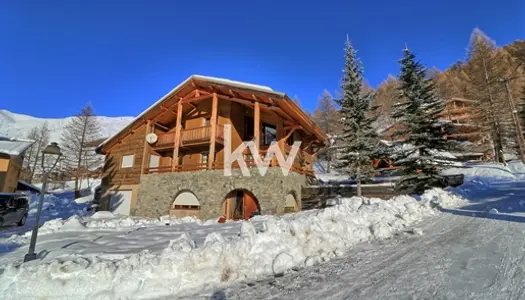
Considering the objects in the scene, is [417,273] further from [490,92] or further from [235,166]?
[490,92]

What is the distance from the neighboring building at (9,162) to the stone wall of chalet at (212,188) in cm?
1245

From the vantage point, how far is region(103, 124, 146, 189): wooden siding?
18.4 metres

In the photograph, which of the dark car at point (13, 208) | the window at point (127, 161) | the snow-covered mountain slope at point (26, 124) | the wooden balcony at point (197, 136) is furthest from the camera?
the snow-covered mountain slope at point (26, 124)

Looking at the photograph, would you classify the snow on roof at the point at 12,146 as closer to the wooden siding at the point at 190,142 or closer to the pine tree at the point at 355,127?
the wooden siding at the point at 190,142

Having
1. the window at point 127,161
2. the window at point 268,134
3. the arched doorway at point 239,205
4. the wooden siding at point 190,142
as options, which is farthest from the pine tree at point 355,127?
the window at point 127,161

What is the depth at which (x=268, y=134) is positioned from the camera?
697 inches

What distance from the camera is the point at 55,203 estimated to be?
947 inches

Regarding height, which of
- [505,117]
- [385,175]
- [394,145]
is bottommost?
[385,175]

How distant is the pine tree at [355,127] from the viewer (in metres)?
15.8

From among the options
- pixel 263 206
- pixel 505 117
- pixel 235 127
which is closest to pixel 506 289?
pixel 263 206

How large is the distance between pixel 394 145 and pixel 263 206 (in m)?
11.4

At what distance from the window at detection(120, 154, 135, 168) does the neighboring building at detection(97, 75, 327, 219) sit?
77mm

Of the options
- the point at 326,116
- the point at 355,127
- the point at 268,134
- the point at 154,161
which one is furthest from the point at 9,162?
the point at 326,116

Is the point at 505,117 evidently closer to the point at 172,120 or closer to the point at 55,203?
the point at 172,120
